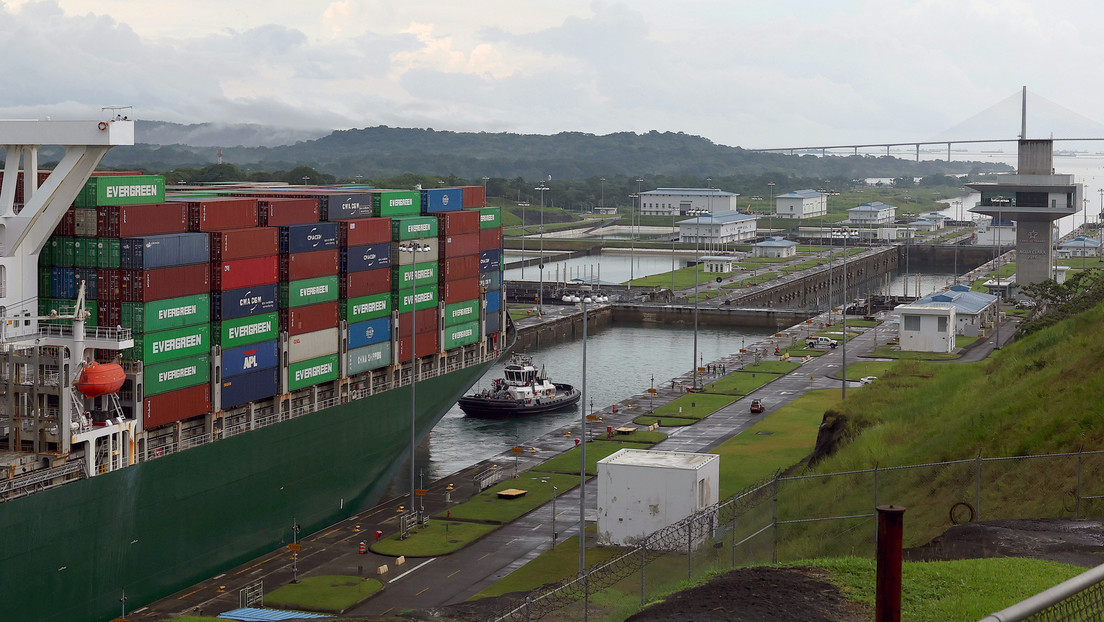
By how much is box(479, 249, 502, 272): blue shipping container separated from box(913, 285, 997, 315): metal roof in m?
48.7

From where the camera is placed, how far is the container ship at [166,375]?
121 ft

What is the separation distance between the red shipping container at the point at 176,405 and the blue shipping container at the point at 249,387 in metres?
1.01

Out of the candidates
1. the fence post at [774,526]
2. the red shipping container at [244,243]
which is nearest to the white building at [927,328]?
the red shipping container at [244,243]

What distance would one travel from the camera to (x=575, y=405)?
79.3 metres

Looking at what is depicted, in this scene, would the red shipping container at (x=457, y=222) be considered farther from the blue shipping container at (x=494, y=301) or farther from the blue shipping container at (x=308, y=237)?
the blue shipping container at (x=308, y=237)

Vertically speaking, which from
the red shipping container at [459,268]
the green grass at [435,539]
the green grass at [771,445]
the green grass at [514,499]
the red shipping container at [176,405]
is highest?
the red shipping container at [459,268]

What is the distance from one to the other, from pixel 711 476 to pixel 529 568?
750cm

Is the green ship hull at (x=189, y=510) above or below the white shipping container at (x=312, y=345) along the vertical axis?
below

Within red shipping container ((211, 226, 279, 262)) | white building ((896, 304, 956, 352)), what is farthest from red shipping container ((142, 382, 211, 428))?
white building ((896, 304, 956, 352))

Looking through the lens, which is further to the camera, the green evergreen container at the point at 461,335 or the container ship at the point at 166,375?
the green evergreen container at the point at 461,335

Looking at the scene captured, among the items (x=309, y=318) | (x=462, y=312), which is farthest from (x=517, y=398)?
(x=309, y=318)

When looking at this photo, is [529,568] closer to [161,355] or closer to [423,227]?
[161,355]

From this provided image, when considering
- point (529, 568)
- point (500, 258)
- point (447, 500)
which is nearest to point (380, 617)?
point (529, 568)

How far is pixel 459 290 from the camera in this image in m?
61.9
